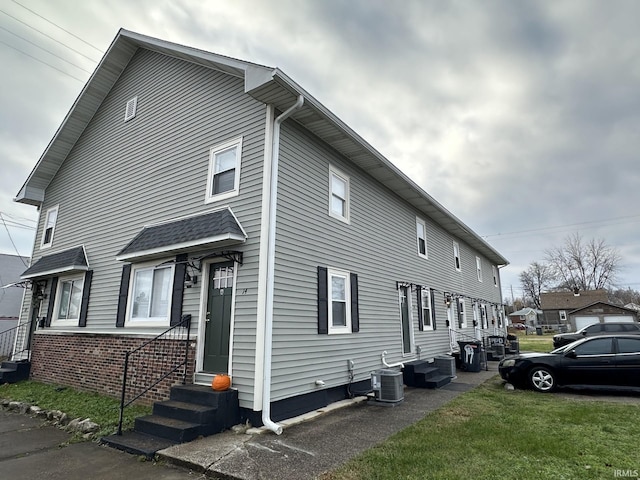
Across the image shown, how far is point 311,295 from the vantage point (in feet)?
23.2

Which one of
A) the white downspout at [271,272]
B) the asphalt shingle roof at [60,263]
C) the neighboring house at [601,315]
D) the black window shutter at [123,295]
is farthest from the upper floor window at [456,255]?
the neighboring house at [601,315]

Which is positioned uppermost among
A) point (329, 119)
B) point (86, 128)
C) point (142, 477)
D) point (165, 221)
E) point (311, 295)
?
point (86, 128)

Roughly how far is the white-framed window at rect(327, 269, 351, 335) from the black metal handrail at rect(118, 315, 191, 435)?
2.89m

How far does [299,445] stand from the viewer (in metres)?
4.94

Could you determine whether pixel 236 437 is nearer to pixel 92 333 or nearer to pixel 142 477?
pixel 142 477

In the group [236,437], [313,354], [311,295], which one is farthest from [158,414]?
[311,295]

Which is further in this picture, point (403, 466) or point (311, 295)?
point (311, 295)

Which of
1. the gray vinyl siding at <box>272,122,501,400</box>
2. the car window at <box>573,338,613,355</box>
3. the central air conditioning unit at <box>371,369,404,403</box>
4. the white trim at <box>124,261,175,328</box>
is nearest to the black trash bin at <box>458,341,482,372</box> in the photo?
the gray vinyl siding at <box>272,122,501,400</box>

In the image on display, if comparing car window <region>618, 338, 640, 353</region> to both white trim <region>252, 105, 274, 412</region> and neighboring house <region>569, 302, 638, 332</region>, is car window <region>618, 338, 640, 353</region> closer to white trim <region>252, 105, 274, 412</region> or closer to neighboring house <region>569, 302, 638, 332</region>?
white trim <region>252, 105, 274, 412</region>

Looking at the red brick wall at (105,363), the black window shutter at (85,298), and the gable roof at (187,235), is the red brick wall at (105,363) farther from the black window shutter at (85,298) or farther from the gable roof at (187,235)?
the gable roof at (187,235)

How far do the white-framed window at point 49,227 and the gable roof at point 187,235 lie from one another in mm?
5645

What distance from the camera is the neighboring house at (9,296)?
58.2 ft

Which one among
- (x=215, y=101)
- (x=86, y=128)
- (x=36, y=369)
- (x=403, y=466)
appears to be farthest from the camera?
(x=86, y=128)

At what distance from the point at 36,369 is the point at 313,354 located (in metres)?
8.75
